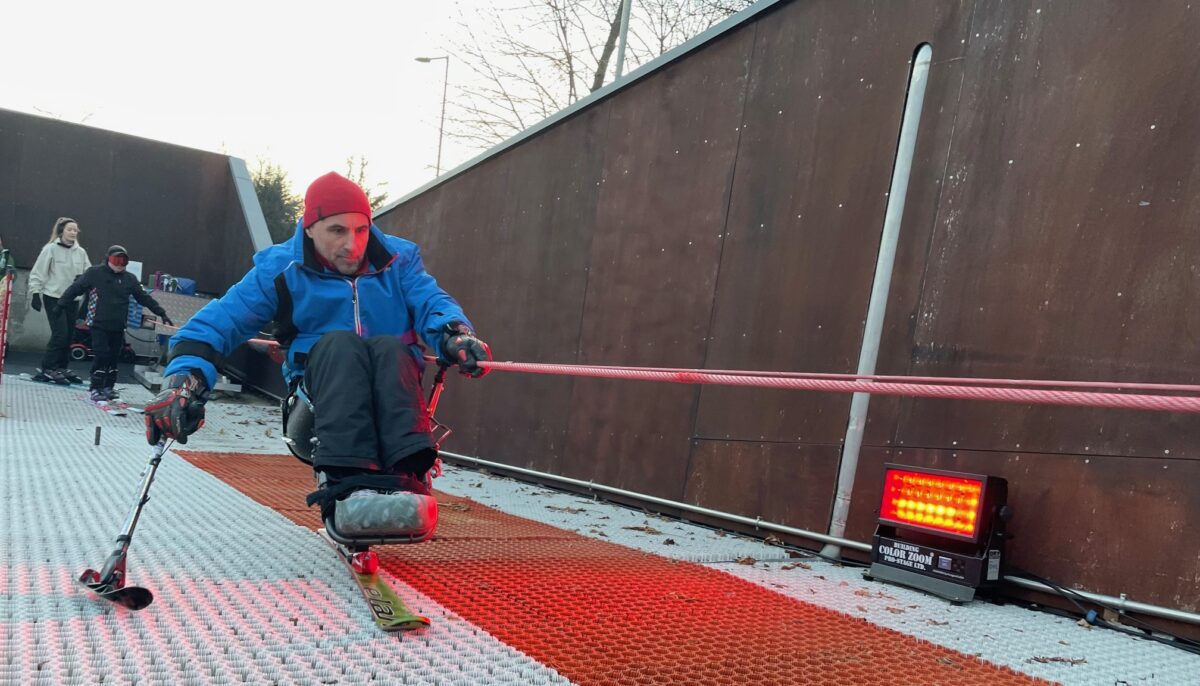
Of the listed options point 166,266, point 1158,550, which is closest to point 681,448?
point 1158,550

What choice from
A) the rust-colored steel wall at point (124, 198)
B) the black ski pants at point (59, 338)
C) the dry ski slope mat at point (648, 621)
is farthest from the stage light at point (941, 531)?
the rust-colored steel wall at point (124, 198)

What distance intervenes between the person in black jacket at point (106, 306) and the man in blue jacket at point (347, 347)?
5.59m

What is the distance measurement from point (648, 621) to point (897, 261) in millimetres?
1871

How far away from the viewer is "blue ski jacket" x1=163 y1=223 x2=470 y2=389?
7.53 ft

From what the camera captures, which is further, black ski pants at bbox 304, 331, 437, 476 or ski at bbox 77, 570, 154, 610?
black ski pants at bbox 304, 331, 437, 476

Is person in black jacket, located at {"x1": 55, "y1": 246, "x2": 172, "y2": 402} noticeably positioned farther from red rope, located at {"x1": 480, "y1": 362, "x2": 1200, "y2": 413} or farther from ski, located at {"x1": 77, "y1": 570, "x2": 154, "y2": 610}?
red rope, located at {"x1": 480, "y1": 362, "x2": 1200, "y2": 413}

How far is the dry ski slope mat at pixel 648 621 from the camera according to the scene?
176cm

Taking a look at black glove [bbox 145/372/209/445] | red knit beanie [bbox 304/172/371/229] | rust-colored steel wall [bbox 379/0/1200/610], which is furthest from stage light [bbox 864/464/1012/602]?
black glove [bbox 145/372/209/445]

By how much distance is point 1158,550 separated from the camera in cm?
244

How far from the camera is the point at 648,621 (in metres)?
2.08

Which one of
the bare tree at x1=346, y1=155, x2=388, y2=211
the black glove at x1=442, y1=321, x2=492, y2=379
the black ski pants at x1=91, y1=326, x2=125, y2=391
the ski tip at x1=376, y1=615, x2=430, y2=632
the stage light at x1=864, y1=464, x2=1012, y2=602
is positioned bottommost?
the black ski pants at x1=91, y1=326, x2=125, y2=391

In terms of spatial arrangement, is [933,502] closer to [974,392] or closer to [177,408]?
[974,392]

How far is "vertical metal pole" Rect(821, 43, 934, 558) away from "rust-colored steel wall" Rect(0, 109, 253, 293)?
8240mm

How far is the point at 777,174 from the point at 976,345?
131 centimetres
